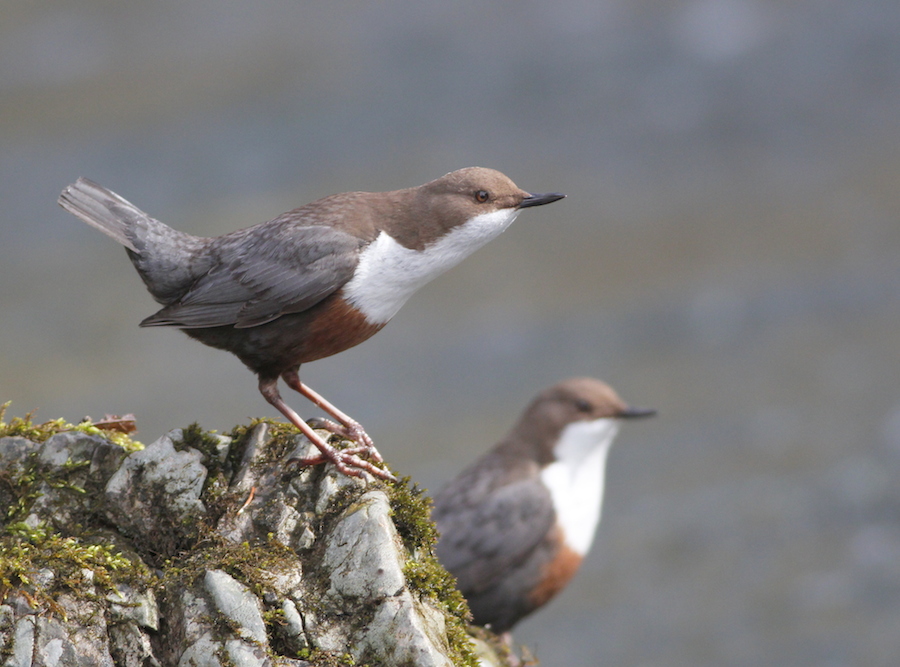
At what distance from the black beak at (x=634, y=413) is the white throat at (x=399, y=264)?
3.02 meters

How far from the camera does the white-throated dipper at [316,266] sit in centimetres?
342

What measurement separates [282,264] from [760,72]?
1114cm

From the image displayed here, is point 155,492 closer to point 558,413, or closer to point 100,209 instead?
point 100,209

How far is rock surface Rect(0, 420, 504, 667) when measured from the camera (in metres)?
2.75

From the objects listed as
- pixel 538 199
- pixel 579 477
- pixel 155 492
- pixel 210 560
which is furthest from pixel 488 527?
pixel 210 560

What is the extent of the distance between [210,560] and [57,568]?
398 mm

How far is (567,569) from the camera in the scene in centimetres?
603

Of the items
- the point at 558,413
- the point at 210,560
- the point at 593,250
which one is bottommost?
the point at 210,560

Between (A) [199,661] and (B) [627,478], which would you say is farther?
(B) [627,478]

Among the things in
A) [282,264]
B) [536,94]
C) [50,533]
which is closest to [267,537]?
[50,533]

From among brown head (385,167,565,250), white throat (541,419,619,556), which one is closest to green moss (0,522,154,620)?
brown head (385,167,565,250)

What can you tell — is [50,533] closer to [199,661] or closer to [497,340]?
[199,661]

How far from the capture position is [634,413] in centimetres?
639

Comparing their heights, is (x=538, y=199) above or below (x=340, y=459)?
above
